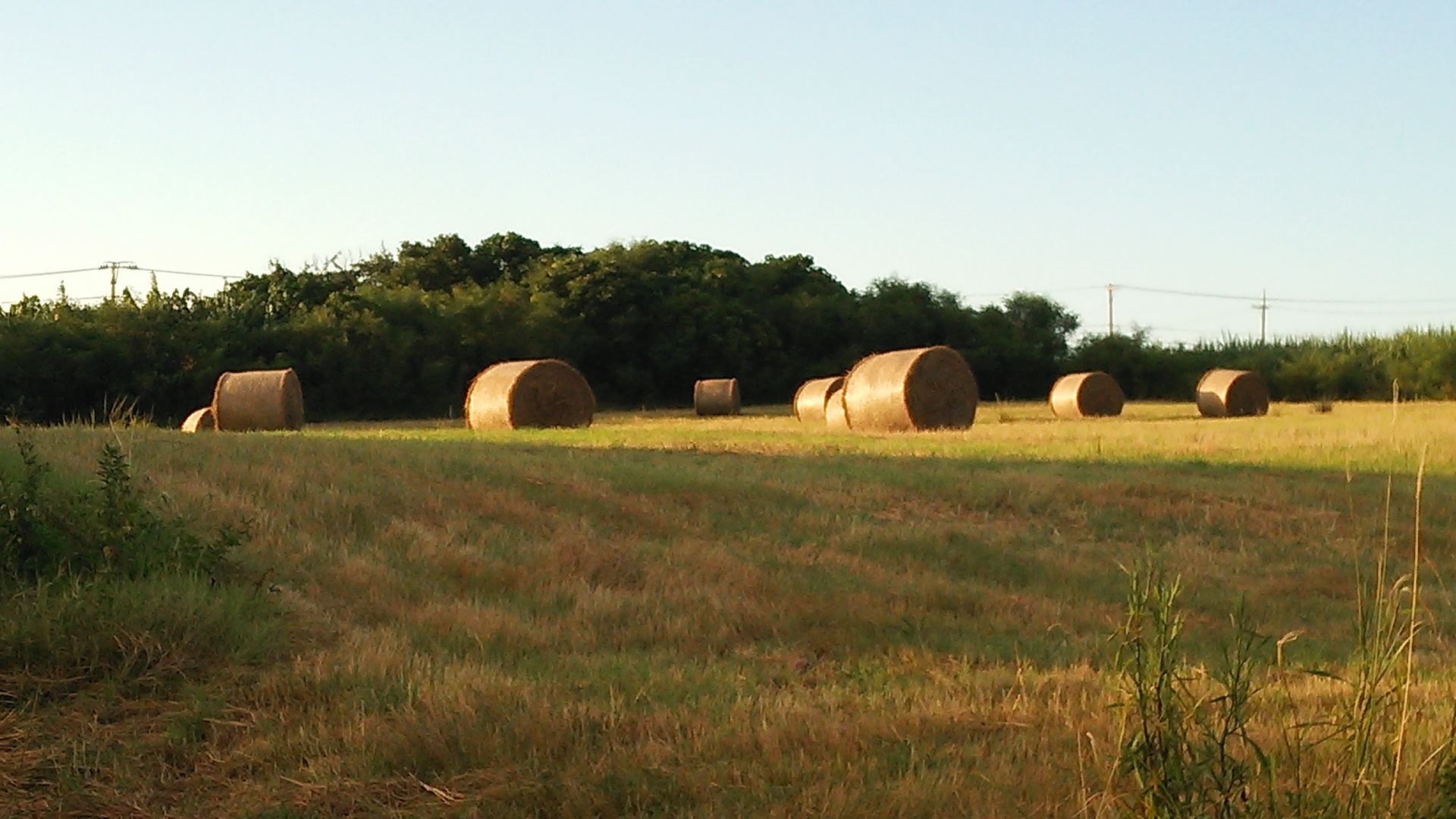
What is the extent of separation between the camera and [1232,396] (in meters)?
36.2

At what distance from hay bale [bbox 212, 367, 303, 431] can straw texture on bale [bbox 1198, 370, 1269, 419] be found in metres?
22.4

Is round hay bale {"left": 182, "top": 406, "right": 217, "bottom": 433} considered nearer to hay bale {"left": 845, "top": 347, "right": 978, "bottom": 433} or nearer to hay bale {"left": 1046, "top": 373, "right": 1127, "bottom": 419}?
hay bale {"left": 845, "top": 347, "right": 978, "bottom": 433}

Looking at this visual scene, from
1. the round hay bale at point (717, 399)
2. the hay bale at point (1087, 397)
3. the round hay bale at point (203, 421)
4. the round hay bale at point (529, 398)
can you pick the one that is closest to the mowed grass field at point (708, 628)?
the round hay bale at point (529, 398)

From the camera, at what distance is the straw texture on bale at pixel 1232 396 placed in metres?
36.2

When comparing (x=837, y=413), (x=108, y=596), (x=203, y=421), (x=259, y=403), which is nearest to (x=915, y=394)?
(x=837, y=413)

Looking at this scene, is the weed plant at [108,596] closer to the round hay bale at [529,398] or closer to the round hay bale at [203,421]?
the round hay bale at [529,398]

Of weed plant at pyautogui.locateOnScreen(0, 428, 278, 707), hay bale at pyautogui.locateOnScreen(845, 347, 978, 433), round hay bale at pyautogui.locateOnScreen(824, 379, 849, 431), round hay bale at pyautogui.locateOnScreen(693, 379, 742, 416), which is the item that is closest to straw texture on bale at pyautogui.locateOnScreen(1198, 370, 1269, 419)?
hay bale at pyautogui.locateOnScreen(845, 347, 978, 433)

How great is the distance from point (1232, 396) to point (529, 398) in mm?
18866

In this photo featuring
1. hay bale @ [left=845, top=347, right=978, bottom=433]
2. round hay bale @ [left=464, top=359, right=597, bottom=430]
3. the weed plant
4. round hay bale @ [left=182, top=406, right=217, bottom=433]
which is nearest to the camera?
the weed plant

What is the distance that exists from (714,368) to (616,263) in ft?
19.0

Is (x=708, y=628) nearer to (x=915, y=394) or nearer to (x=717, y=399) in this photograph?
(x=915, y=394)

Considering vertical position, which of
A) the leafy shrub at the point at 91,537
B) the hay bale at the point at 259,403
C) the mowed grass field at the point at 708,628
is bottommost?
the mowed grass field at the point at 708,628

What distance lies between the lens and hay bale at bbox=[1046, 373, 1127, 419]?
3625 centimetres

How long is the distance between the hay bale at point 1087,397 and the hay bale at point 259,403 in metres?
18.8
